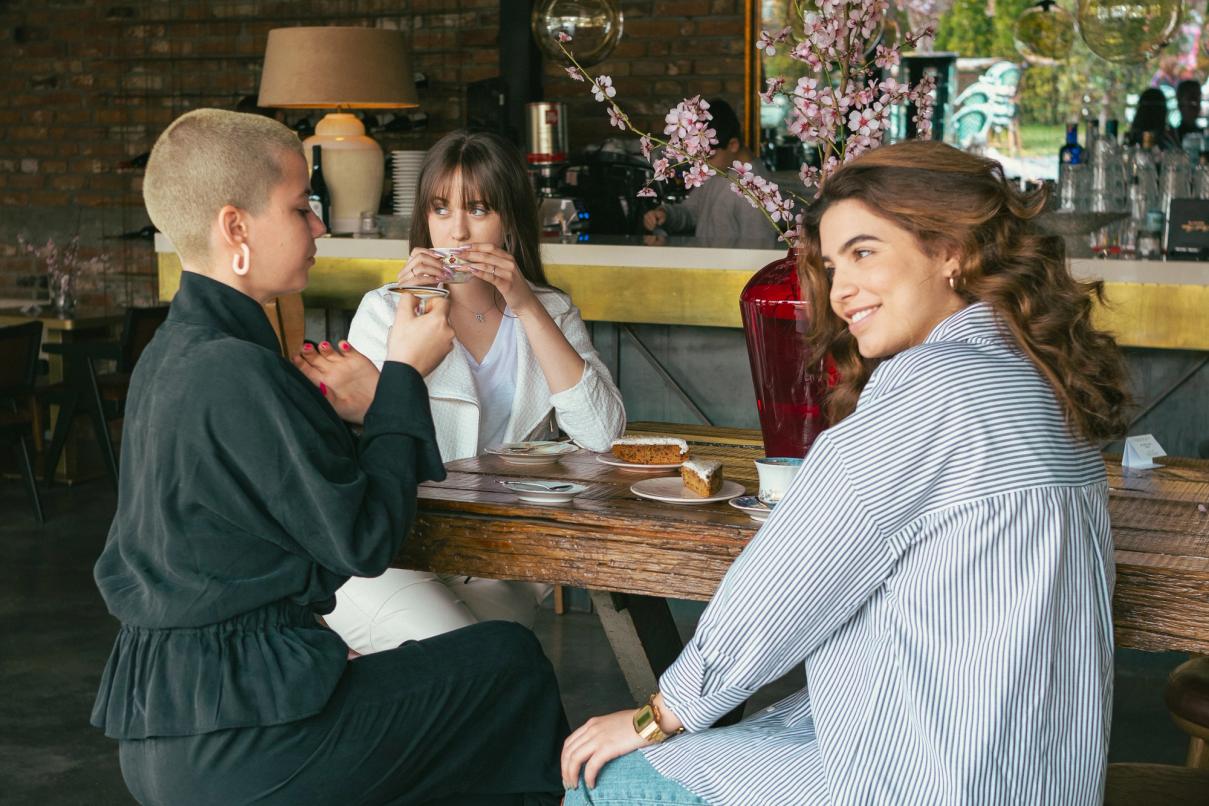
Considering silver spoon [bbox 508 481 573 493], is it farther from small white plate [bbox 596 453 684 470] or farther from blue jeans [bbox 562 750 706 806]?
blue jeans [bbox 562 750 706 806]

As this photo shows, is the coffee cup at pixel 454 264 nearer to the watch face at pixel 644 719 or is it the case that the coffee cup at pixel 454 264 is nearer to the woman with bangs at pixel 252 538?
the woman with bangs at pixel 252 538

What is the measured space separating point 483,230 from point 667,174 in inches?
21.5

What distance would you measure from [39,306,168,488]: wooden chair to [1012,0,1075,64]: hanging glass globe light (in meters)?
4.05

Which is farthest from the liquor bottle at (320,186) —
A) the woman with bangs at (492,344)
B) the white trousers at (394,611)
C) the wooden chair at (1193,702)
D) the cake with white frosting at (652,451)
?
the wooden chair at (1193,702)

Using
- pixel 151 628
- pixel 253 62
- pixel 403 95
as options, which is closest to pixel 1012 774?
pixel 151 628

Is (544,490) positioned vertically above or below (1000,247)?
below

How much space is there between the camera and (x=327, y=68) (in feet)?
18.0

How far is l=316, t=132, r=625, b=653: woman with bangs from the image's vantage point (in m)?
2.55

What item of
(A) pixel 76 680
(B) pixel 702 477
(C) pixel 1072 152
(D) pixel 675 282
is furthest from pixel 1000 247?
(C) pixel 1072 152

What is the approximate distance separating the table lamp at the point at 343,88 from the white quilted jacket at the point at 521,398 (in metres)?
2.49

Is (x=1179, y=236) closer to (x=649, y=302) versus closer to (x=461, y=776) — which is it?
(x=649, y=302)

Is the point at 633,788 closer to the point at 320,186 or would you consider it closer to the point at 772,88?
the point at 772,88

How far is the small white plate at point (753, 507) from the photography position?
6.39ft

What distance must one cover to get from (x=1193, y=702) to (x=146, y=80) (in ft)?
23.9
